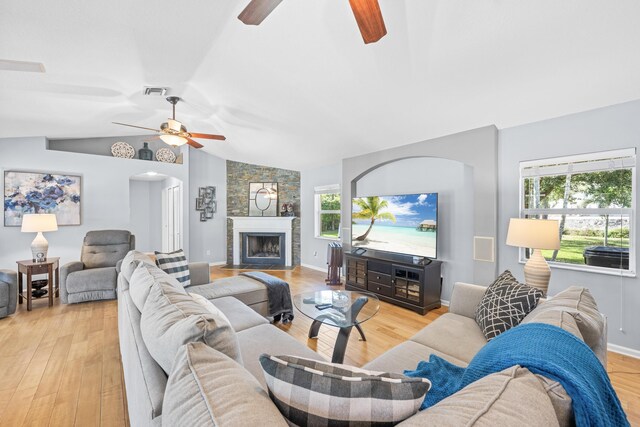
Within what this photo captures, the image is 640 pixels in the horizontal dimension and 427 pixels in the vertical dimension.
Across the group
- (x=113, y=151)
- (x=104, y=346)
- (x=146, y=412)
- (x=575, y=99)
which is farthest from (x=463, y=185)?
(x=113, y=151)

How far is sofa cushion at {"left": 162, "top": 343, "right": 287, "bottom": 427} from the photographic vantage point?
2.03 ft

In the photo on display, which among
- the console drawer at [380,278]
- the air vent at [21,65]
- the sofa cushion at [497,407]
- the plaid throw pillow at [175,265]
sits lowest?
the console drawer at [380,278]

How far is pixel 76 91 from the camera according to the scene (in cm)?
318

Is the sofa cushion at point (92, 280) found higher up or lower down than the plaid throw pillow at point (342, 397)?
lower down

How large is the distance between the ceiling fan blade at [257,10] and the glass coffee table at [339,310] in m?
2.06

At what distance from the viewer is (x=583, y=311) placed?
132 centimetres

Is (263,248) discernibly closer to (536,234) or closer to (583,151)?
(536,234)

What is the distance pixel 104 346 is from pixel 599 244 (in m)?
4.85

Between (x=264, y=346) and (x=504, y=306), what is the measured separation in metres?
1.56

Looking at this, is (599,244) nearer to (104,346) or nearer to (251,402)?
(251,402)

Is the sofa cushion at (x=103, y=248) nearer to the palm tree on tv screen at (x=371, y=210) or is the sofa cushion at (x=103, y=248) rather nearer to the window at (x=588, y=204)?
the palm tree on tv screen at (x=371, y=210)

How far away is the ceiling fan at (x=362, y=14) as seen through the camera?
1403 mm

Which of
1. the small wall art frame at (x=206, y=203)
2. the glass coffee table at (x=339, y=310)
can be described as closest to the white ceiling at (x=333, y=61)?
the glass coffee table at (x=339, y=310)

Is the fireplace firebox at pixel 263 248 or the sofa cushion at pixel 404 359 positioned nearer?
the sofa cushion at pixel 404 359
